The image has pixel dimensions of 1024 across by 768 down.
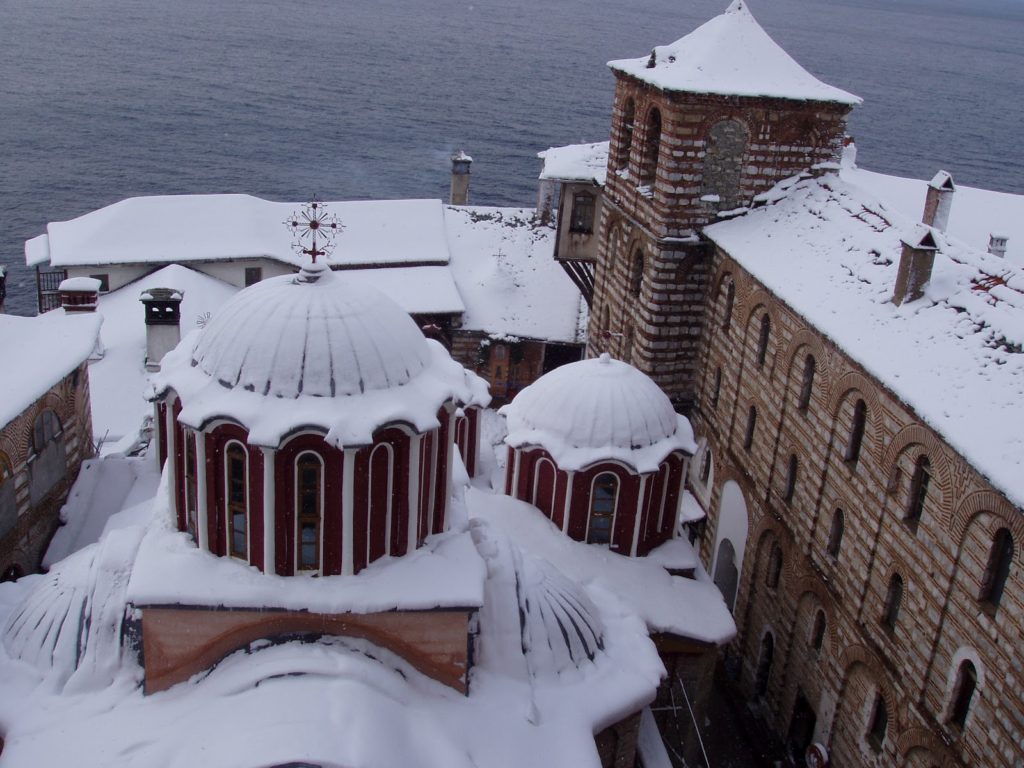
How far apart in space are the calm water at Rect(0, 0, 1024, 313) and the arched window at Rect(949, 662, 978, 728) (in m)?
47.2

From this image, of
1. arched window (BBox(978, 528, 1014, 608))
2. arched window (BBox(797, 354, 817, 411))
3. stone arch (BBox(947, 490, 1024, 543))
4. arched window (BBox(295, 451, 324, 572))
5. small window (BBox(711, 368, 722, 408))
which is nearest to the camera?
arched window (BBox(295, 451, 324, 572))

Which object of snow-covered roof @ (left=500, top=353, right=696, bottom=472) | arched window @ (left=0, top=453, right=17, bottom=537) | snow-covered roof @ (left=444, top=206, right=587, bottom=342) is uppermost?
snow-covered roof @ (left=500, top=353, right=696, bottom=472)

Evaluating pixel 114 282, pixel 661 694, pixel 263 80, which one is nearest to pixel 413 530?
pixel 661 694

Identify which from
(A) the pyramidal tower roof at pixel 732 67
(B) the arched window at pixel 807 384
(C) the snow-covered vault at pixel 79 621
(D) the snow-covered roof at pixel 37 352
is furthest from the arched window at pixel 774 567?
(D) the snow-covered roof at pixel 37 352

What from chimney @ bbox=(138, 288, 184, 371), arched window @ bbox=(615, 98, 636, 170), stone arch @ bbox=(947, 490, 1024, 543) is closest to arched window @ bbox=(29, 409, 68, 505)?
chimney @ bbox=(138, 288, 184, 371)

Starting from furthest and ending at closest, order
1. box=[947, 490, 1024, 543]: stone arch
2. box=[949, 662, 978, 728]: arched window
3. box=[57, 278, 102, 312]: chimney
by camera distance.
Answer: box=[57, 278, 102, 312]: chimney, box=[949, 662, 978, 728]: arched window, box=[947, 490, 1024, 543]: stone arch

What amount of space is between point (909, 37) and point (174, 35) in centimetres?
13118

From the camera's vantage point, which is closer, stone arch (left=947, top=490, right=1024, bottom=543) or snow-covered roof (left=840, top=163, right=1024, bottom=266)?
stone arch (left=947, top=490, right=1024, bottom=543)

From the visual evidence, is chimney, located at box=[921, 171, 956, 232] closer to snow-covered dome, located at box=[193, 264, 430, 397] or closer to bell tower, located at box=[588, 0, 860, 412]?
bell tower, located at box=[588, 0, 860, 412]

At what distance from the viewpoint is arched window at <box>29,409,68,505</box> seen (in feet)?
72.8

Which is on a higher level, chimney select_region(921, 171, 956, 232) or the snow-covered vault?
chimney select_region(921, 171, 956, 232)

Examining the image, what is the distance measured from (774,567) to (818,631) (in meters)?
2.37

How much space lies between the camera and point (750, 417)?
2603cm

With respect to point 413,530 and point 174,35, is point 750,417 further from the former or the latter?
point 174,35
